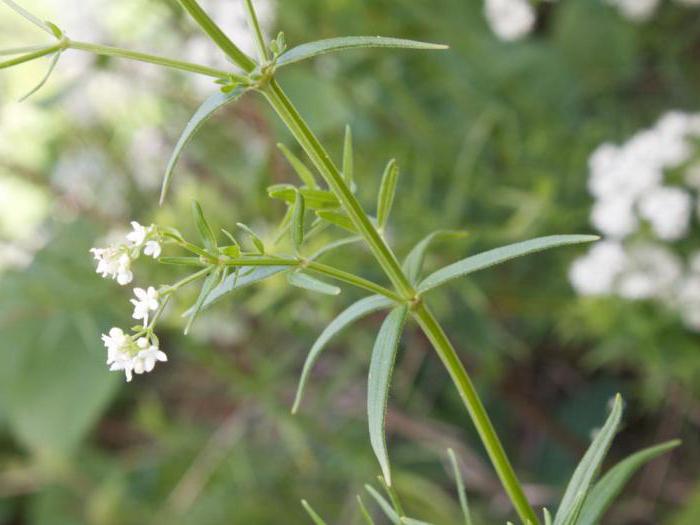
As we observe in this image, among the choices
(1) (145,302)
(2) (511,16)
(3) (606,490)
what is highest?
(2) (511,16)

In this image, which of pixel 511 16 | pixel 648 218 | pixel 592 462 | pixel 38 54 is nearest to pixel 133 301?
pixel 38 54

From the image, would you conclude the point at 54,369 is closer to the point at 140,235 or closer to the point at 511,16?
the point at 511,16

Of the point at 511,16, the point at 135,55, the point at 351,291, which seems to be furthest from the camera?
the point at 351,291

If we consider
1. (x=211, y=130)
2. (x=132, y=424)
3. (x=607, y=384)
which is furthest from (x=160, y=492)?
(x=607, y=384)

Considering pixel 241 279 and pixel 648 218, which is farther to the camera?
pixel 648 218

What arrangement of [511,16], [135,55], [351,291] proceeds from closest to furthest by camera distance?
[135,55] → [511,16] → [351,291]

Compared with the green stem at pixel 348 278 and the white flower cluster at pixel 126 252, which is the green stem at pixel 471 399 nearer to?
the green stem at pixel 348 278
